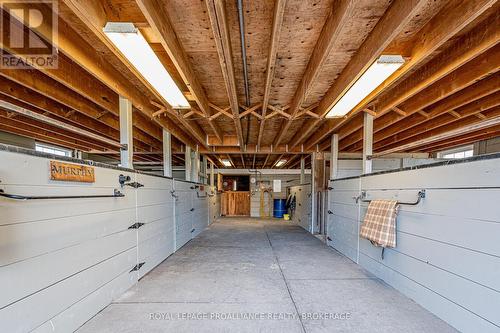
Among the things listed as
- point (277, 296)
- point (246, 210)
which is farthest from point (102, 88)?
point (246, 210)

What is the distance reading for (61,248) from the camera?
166 centimetres

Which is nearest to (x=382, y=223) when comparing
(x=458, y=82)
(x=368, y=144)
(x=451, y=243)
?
(x=451, y=243)

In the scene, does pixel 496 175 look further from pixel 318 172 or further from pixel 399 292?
pixel 318 172

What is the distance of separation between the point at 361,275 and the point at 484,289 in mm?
1434

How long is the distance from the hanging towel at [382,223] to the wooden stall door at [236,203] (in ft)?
26.3

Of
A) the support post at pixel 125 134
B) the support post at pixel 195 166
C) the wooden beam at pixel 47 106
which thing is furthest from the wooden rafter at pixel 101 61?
the support post at pixel 195 166

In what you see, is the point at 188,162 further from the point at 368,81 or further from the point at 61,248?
the point at 368,81

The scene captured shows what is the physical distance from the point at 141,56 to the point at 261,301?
2.46m

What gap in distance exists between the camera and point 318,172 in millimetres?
5785

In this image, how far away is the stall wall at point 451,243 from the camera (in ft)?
5.12

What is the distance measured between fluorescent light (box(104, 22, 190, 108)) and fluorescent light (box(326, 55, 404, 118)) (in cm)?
192

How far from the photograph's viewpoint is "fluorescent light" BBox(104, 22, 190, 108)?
5.12 feet

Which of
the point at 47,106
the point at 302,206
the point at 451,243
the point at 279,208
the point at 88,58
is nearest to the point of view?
the point at 451,243

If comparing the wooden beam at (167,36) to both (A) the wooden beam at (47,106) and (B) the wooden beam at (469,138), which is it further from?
(B) the wooden beam at (469,138)
